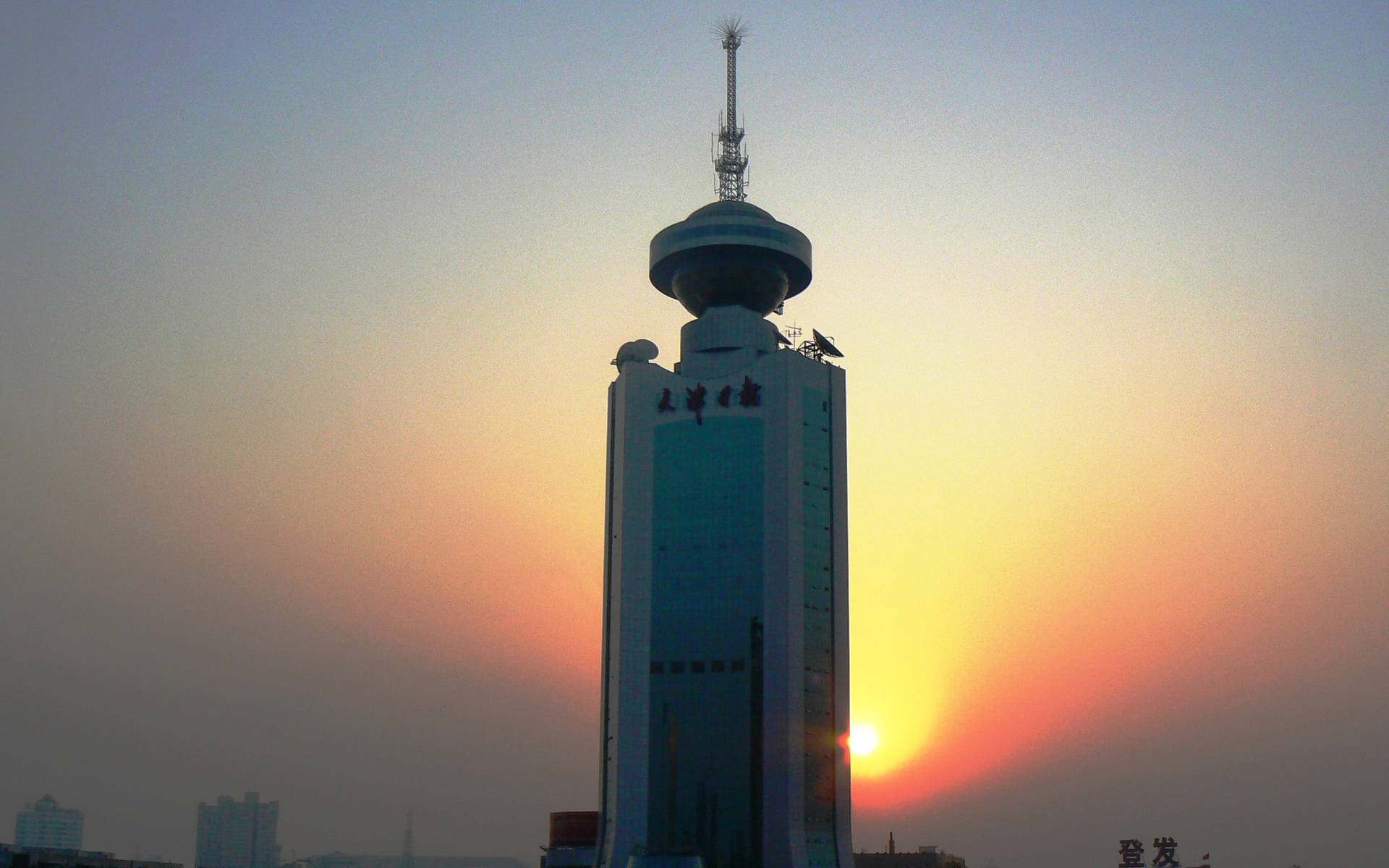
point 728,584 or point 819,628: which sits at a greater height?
point 728,584

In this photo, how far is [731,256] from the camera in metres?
171

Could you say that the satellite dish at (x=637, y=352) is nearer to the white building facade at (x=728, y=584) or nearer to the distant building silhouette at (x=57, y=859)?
the white building facade at (x=728, y=584)

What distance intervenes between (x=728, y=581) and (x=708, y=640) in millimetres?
7137

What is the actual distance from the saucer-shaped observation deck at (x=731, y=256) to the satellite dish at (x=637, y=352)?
7.47 m

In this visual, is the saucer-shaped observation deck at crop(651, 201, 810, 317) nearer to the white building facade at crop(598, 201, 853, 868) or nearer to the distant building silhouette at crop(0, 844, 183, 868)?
the white building facade at crop(598, 201, 853, 868)

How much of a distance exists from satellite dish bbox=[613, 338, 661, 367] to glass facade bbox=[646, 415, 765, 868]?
37.2 ft

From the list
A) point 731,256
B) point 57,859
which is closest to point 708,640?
point 731,256

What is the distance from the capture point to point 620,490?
16525 cm

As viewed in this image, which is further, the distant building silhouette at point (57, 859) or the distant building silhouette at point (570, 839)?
the distant building silhouette at point (570, 839)

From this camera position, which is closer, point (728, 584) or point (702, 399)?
point (728, 584)

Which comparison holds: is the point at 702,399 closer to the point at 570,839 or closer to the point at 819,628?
the point at 819,628

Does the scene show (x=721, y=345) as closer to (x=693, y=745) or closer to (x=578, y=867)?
(x=693, y=745)

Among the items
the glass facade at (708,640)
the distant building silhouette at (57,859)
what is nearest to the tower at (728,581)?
the glass facade at (708,640)

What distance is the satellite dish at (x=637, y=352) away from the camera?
566 feet
